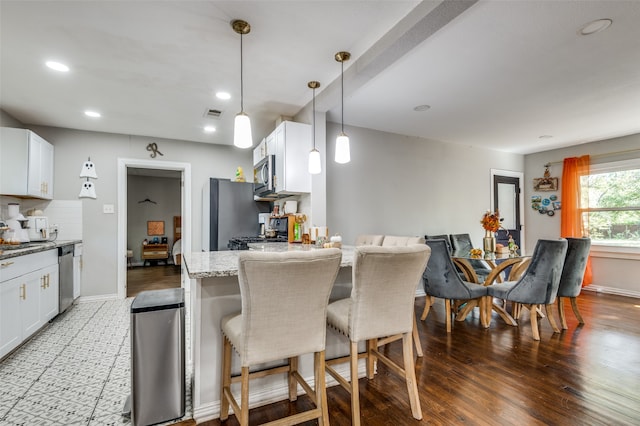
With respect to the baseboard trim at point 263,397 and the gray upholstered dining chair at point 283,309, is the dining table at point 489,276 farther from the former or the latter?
the gray upholstered dining chair at point 283,309

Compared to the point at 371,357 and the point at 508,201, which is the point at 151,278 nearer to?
the point at 371,357

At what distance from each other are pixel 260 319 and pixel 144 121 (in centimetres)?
372

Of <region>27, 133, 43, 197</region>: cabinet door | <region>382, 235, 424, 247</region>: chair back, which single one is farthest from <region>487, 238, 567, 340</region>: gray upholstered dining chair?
<region>27, 133, 43, 197</region>: cabinet door

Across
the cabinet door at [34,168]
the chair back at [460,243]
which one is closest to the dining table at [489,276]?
the chair back at [460,243]

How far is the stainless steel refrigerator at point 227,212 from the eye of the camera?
4281 millimetres

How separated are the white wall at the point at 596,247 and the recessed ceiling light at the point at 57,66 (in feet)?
23.7

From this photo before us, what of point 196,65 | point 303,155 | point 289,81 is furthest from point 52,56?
point 303,155

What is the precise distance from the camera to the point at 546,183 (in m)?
5.80

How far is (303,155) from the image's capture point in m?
3.51

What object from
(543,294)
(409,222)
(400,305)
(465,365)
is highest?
(409,222)

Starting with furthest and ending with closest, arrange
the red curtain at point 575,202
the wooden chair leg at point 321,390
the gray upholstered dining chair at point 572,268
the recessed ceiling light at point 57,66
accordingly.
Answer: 1. the red curtain at point 575,202
2. the gray upholstered dining chair at point 572,268
3. the recessed ceiling light at point 57,66
4. the wooden chair leg at point 321,390

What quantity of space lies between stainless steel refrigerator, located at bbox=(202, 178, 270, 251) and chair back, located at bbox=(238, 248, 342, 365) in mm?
2994

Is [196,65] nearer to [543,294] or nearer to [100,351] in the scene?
[100,351]

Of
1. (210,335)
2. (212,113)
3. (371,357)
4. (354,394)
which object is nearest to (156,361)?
(210,335)
